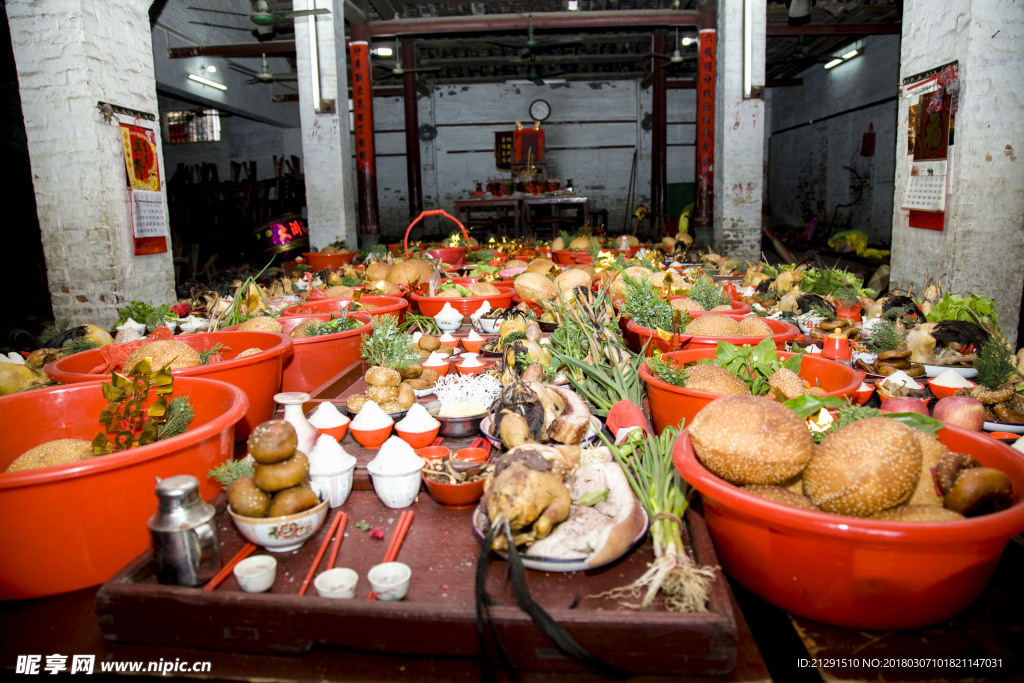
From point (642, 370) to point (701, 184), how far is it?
7.62 m

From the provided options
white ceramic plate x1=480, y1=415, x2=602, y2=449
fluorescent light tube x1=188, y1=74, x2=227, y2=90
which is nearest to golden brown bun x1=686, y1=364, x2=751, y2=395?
white ceramic plate x1=480, y1=415, x2=602, y2=449

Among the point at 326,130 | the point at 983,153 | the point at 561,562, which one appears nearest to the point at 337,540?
the point at 561,562

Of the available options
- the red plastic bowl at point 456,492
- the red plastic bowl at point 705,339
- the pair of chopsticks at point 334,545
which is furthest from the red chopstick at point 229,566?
the red plastic bowl at point 705,339

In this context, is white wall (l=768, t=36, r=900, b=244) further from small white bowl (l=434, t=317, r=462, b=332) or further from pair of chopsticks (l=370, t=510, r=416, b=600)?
pair of chopsticks (l=370, t=510, r=416, b=600)

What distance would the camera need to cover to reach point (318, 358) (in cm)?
262

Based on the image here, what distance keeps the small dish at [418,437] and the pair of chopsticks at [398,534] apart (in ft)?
1.01

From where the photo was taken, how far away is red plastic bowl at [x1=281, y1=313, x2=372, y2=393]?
8.39 ft

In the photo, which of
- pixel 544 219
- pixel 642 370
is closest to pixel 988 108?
pixel 642 370

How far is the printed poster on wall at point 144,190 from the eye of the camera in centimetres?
404

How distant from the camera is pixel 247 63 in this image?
51.9 ft

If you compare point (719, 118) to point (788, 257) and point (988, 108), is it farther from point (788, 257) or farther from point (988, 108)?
point (988, 108)

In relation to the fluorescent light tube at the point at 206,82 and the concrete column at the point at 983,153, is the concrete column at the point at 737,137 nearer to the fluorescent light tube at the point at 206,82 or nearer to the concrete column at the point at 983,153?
the concrete column at the point at 983,153

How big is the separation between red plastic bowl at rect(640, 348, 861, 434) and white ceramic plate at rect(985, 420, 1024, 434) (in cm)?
38

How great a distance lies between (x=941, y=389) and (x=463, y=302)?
2.26m
